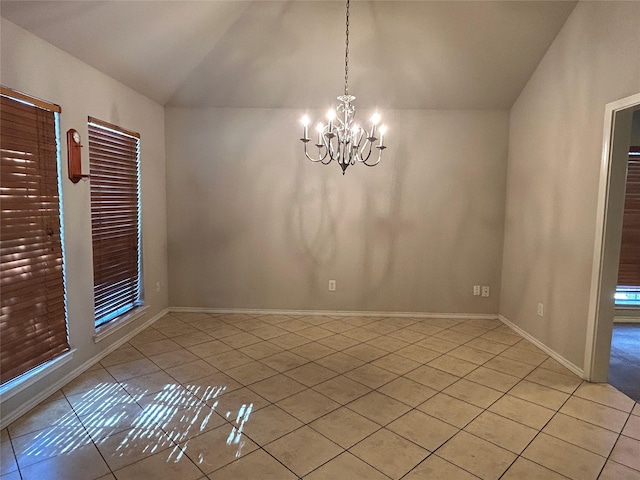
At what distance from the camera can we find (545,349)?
3.57 m

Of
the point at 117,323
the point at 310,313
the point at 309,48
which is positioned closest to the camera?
the point at 117,323

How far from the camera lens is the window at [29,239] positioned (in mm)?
2324

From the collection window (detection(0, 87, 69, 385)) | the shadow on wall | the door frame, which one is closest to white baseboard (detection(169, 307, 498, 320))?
the shadow on wall

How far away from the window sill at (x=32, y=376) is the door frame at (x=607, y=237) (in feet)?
12.9

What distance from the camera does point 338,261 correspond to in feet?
15.0

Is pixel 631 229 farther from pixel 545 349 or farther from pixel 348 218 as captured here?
pixel 348 218

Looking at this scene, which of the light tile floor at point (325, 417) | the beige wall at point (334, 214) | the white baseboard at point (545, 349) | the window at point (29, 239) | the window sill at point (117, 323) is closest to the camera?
the light tile floor at point (325, 417)

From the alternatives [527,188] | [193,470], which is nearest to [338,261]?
[527,188]

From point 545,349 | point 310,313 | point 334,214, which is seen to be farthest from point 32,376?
point 545,349

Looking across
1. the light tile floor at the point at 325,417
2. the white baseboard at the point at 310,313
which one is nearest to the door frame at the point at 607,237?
the light tile floor at the point at 325,417

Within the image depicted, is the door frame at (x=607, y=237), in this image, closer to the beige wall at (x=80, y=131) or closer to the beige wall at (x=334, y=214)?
the beige wall at (x=334, y=214)

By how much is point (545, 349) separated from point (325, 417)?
231cm

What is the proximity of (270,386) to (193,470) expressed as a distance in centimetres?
95

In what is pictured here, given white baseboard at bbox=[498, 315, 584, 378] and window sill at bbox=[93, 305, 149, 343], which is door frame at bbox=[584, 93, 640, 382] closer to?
white baseboard at bbox=[498, 315, 584, 378]
